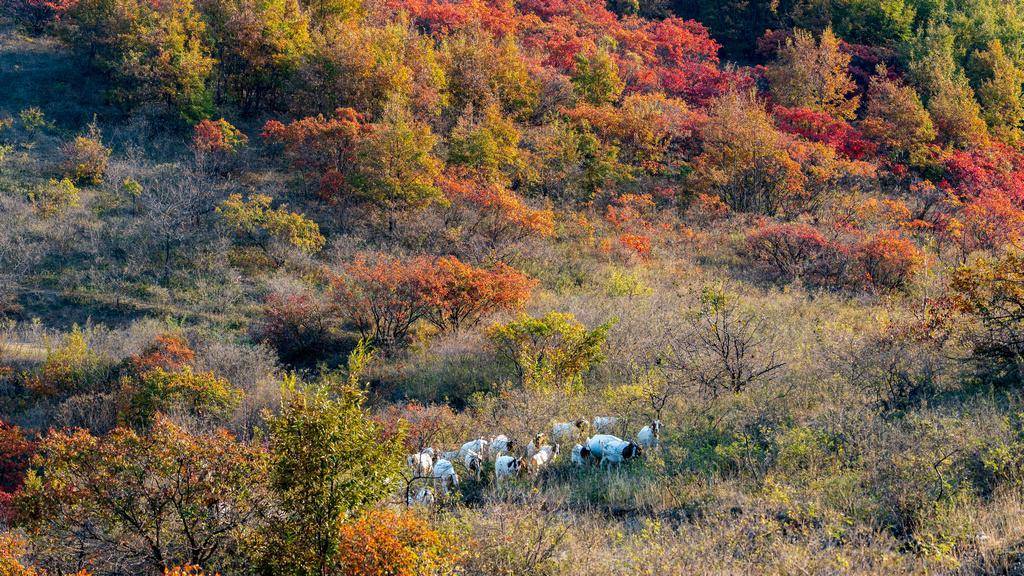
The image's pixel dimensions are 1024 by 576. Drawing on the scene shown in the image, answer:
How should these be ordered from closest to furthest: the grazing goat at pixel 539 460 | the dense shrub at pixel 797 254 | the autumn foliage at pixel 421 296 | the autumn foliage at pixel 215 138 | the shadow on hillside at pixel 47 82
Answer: the grazing goat at pixel 539 460
the autumn foliage at pixel 421 296
the dense shrub at pixel 797 254
the autumn foliage at pixel 215 138
the shadow on hillside at pixel 47 82

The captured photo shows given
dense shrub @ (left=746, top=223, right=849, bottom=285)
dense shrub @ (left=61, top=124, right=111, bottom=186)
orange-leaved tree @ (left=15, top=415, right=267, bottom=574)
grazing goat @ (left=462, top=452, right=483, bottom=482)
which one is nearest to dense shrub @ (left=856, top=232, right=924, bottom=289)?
dense shrub @ (left=746, top=223, right=849, bottom=285)

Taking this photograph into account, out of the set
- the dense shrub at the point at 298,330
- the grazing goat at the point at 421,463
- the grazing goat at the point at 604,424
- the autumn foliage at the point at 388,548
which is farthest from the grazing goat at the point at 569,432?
the dense shrub at the point at 298,330

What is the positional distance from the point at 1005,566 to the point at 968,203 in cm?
2469

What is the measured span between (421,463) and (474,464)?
79 cm

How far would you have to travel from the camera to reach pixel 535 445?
1119 centimetres

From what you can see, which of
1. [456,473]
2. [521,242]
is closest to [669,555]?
[456,473]

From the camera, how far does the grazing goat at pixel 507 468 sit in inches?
408

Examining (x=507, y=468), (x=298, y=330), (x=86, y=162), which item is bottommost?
(x=298, y=330)

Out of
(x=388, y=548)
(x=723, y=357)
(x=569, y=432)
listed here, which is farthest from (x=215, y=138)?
(x=388, y=548)

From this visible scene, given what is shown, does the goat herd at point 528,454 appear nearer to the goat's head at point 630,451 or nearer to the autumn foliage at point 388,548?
the goat's head at point 630,451

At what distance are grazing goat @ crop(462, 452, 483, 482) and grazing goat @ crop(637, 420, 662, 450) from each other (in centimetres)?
245

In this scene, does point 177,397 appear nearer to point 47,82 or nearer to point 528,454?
point 528,454

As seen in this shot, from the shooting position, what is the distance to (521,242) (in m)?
24.6

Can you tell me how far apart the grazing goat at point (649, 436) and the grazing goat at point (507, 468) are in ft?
6.20
